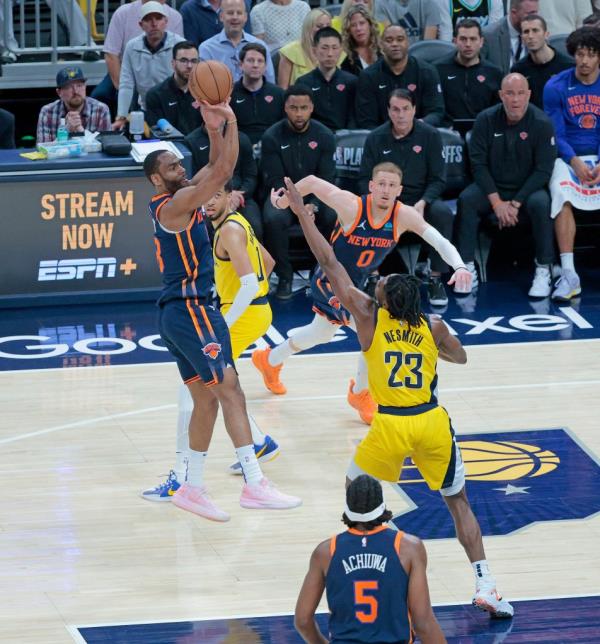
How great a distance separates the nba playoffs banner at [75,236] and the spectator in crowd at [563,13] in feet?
15.9

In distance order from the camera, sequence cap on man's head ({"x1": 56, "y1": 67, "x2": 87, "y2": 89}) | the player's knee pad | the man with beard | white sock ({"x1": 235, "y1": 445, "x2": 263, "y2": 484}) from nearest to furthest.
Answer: the man with beard, white sock ({"x1": 235, "y1": 445, "x2": 263, "y2": 484}), the player's knee pad, cap on man's head ({"x1": 56, "y1": 67, "x2": 87, "y2": 89})

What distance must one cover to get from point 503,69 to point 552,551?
299 inches

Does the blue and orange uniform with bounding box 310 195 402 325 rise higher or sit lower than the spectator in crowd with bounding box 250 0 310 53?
lower

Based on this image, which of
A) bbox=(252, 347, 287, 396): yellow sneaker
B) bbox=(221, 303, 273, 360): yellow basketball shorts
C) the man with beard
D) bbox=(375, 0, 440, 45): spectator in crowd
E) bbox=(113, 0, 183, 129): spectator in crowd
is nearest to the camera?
the man with beard

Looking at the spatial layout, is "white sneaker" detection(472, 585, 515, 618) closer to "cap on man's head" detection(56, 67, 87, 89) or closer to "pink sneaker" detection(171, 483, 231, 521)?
"pink sneaker" detection(171, 483, 231, 521)

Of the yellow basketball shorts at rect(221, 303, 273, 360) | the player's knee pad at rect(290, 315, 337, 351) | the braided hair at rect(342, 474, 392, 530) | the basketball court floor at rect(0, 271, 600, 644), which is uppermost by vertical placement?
the braided hair at rect(342, 474, 392, 530)

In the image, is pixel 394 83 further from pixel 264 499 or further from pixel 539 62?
pixel 264 499

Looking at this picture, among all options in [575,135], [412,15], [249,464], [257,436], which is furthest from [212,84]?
[412,15]

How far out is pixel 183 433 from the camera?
847cm

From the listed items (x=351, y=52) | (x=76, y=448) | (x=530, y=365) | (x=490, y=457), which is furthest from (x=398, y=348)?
(x=351, y=52)

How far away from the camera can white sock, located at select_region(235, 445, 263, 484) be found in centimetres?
817

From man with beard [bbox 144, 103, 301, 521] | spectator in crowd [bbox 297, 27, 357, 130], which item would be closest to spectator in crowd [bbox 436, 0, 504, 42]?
spectator in crowd [bbox 297, 27, 357, 130]

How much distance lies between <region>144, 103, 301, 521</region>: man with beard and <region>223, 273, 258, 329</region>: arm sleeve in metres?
0.52

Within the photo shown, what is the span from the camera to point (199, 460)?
8180 mm
